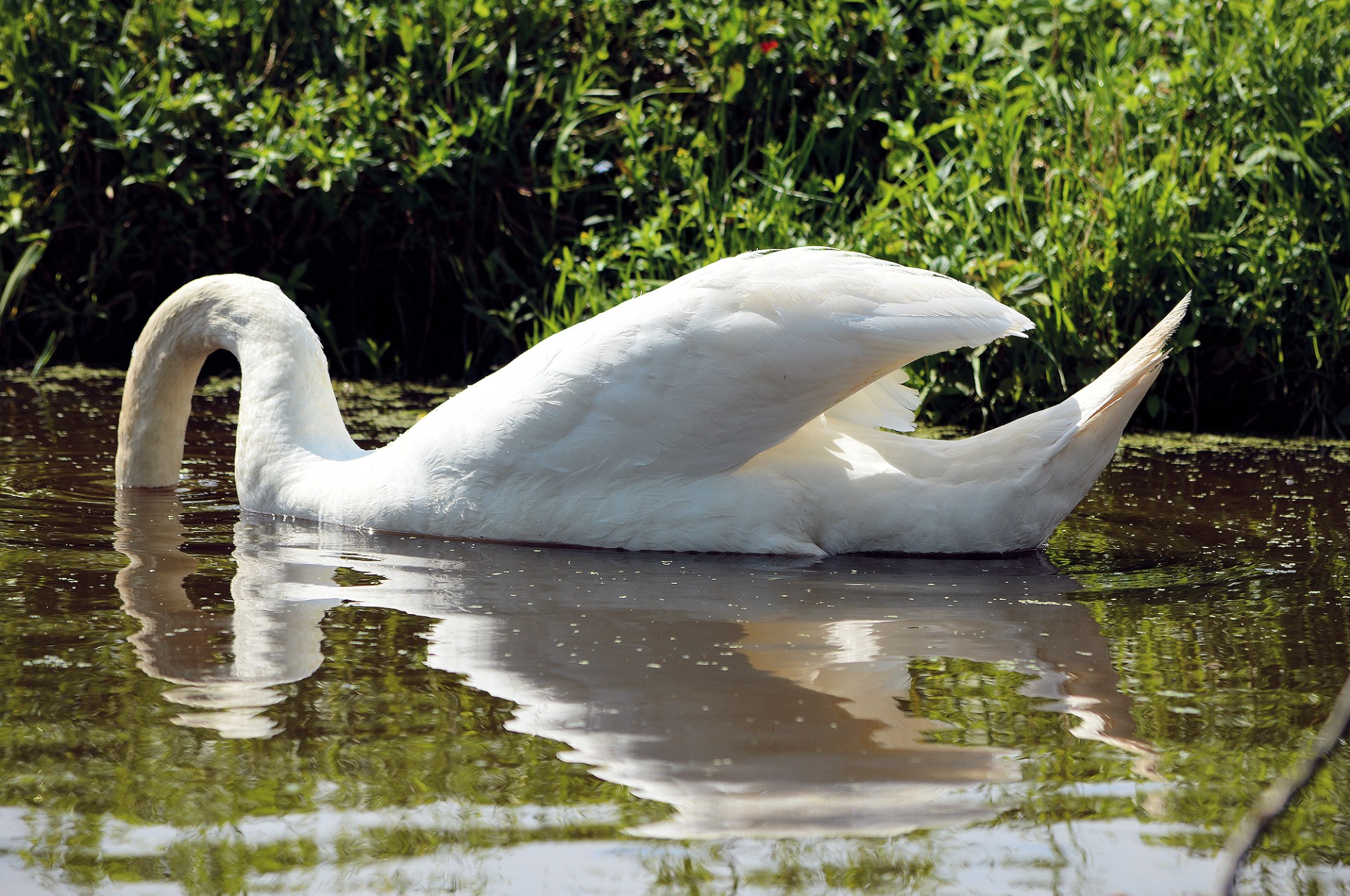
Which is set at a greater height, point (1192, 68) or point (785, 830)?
point (1192, 68)

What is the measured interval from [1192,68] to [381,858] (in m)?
5.49

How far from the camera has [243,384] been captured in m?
4.72

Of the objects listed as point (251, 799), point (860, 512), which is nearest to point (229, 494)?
point (860, 512)

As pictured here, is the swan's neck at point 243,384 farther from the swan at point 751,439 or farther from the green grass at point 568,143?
the green grass at point 568,143

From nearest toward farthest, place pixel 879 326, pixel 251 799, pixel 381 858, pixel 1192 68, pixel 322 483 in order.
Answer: pixel 381 858
pixel 251 799
pixel 879 326
pixel 322 483
pixel 1192 68

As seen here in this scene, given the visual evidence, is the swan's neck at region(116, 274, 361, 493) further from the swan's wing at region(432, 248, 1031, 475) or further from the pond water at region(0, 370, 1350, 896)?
the swan's wing at region(432, 248, 1031, 475)

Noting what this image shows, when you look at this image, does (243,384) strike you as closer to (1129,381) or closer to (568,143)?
(1129,381)

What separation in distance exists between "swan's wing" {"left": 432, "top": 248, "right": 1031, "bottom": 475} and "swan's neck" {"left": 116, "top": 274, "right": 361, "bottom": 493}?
81 centimetres

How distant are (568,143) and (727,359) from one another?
3.82 metres

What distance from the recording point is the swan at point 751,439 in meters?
3.86

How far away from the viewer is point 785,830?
2.28 m

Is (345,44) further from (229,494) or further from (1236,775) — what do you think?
(1236,775)

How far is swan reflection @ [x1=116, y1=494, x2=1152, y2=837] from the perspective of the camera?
248 cm

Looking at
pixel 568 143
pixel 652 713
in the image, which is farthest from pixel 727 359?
pixel 568 143
